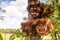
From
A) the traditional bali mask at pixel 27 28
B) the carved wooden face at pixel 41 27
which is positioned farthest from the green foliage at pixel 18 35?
the carved wooden face at pixel 41 27

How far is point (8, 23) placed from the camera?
1.14 m

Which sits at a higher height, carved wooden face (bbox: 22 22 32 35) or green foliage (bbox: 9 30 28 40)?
carved wooden face (bbox: 22 22 32 35)

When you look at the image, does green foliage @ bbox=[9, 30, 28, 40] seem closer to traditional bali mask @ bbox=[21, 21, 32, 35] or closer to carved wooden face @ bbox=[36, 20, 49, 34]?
traditional bali mask @ bbox=[21, 21, 32, 35]

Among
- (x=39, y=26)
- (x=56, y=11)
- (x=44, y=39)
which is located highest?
(x=56, y=11)

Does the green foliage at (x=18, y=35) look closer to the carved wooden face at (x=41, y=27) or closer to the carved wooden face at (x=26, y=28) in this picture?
the carved wooden face at (x=26, y=28)

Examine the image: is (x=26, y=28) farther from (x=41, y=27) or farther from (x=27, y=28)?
(x=41, y=27)

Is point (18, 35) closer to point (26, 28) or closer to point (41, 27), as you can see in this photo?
point (26, 28)

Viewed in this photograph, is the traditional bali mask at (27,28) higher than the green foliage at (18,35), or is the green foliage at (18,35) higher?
the traditional bali mask at (27,28)

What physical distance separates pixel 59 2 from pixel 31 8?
238 millimetres

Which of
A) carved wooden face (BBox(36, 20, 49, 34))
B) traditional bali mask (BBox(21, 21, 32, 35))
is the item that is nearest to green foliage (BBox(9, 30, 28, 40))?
traditional bali mask (BBox(21, 21, 32, 35))

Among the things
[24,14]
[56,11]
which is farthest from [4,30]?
[56,11]

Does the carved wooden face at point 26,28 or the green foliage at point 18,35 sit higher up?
the carved wooden face at point 26,28

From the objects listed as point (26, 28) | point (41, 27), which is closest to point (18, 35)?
point (26, 28)

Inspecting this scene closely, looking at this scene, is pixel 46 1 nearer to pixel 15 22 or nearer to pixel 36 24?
pixel 36 24
